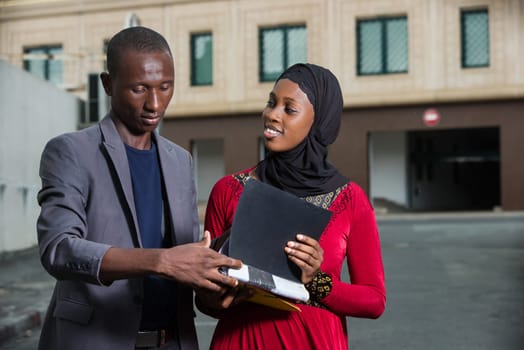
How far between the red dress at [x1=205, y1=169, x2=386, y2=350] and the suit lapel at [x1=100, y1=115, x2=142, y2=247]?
438mm

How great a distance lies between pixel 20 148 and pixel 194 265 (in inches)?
479

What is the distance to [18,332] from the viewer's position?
653 cm

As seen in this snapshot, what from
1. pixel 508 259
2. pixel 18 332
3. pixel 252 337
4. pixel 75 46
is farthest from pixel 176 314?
pixel 75 46

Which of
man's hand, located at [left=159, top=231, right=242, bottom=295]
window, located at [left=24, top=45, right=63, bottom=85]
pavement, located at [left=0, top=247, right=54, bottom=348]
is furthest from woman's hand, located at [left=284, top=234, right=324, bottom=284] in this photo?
window, located at [left=24, top=45, right=63, bottom=85]

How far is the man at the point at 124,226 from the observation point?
6.08 ft

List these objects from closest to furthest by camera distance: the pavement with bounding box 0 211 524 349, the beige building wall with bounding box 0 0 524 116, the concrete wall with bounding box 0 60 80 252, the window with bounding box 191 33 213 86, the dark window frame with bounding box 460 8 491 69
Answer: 1. the pavement with bounding box 0 211 524 349
2. the concrete wall with bounding box 0 60 80 252
3. the beige building wall with bounding box 0 0 524 116
4. the dark window frame with bounding box 460 8 491 69
5. the window with bounding box 191 33 213 86

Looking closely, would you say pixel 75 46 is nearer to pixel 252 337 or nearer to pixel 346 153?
pixel 346 153

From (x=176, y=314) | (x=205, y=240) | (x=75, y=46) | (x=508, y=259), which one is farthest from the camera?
(x=75, y=46)

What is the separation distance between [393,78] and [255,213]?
21.2m

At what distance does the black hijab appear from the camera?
239cm

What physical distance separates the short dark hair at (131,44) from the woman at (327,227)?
0.54m

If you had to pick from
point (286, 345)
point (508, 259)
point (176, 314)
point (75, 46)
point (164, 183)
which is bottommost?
point (508, 259)

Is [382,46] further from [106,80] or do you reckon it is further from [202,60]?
[106,80]

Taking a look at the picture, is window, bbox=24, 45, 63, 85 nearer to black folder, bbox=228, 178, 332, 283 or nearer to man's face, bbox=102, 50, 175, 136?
man's face, bbox=102, 50, 175, 136
